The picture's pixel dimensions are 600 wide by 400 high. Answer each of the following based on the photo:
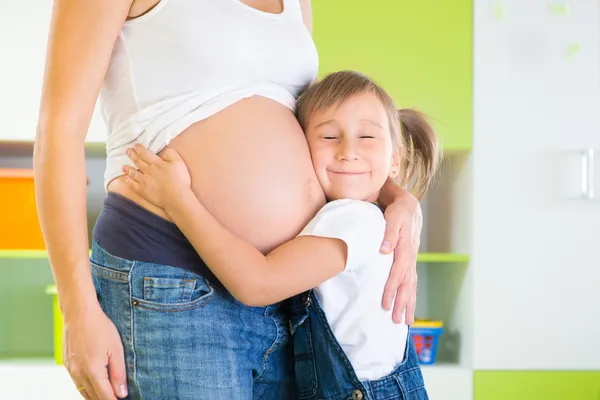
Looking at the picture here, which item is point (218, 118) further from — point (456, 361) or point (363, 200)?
point (456, 361)

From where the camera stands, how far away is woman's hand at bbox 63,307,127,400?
2.98 ft

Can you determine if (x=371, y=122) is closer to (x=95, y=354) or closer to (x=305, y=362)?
(x=305, y=362)

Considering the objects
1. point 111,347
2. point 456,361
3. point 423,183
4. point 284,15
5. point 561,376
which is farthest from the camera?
point 456,361

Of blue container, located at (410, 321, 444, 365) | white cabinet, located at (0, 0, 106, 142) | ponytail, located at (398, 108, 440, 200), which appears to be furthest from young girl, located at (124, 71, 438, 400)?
white cabinet, located at (0, 0, 106, 142)

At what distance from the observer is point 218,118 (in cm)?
100

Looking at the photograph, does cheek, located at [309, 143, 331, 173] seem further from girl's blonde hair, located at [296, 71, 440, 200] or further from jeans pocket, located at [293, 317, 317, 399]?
jeans pocket, located at [293, 317, 317, 399]

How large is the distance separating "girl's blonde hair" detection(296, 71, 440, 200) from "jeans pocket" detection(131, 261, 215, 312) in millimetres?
317

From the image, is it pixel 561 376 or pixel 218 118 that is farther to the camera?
pixel 561 376

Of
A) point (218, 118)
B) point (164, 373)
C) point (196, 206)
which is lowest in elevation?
point (164, 373)

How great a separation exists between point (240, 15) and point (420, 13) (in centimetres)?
158

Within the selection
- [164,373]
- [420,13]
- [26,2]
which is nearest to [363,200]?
[164,373]

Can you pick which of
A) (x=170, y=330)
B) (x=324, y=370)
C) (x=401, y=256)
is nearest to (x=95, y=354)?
(x=170, y=330)

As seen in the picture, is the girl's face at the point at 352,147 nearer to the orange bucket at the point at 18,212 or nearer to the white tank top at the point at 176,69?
the white tank top at the point at 176,69

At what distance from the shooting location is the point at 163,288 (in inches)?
36.9
